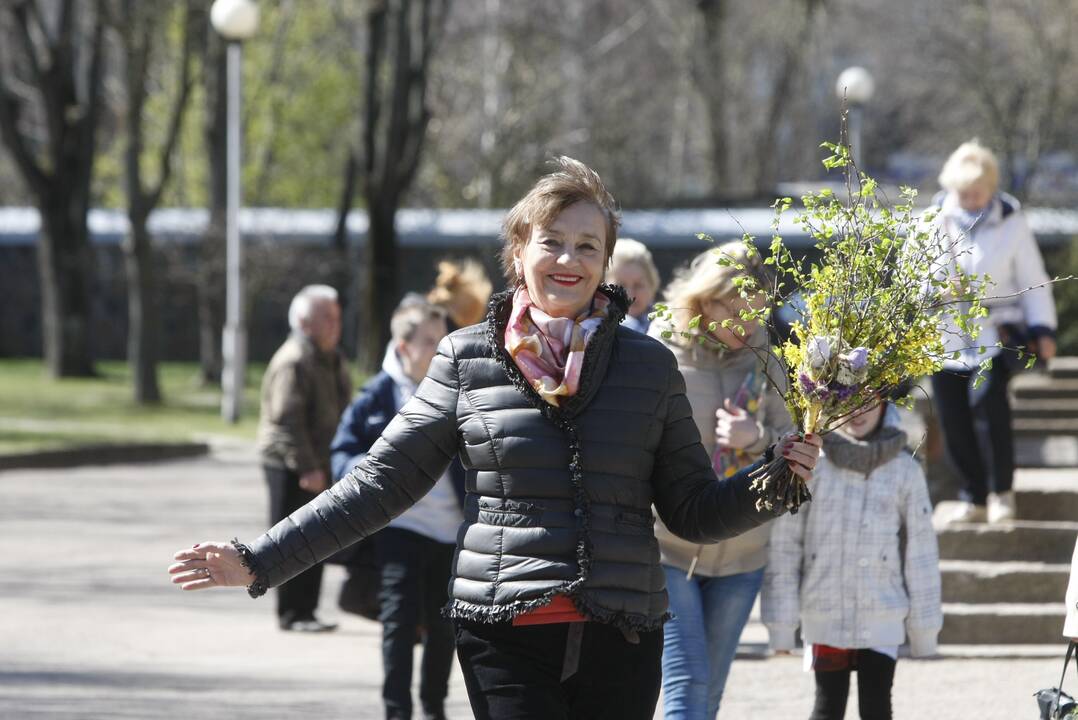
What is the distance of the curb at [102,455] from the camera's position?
719 inches

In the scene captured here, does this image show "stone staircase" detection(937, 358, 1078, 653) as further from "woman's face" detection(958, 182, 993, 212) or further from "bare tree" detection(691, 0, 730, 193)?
"bare tree" detection(691, 0, 730, 193)

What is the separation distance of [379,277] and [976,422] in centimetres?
1981

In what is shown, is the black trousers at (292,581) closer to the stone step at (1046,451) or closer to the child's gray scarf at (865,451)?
the stone step at (1046,451)

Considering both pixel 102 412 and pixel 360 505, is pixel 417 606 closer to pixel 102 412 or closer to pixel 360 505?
pixel 360 505

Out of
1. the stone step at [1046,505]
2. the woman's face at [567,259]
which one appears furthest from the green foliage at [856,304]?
the stone step at [1046,505]

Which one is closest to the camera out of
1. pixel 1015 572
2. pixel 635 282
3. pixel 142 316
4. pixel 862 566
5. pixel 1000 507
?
pixel 862 566

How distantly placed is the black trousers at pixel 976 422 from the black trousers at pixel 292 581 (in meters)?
3.50

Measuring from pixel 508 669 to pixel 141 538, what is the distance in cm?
990

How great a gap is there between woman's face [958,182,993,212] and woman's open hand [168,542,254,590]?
498cm

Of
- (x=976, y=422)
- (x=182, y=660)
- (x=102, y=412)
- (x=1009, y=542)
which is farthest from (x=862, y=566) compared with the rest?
(x=102, y=412)

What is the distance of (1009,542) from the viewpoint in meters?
9.23

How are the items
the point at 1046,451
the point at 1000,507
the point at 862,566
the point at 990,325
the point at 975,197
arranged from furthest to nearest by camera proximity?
1. the point at 1046,451
2. the point at 1000,507
3. the point at 990,325
4. the point at 975,197
5. the point at 862,566

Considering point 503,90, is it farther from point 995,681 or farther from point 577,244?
point 577,244

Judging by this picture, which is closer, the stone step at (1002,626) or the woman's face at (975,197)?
the woman's face at (975,197)
